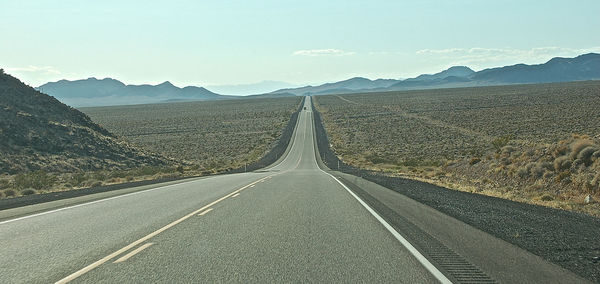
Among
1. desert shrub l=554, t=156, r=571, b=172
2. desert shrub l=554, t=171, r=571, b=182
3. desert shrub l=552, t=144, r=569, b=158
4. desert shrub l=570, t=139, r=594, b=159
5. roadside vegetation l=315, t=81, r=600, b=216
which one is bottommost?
roadside vegetation l=315, t=81, r=600, b=216

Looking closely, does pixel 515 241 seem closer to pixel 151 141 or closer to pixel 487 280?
pixel 487 280

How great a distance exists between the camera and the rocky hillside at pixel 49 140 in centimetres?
3350

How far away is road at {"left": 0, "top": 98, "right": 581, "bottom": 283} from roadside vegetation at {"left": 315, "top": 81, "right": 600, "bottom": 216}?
644cm

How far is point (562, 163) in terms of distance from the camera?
16672 mm

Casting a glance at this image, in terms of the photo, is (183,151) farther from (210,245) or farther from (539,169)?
(210,245)

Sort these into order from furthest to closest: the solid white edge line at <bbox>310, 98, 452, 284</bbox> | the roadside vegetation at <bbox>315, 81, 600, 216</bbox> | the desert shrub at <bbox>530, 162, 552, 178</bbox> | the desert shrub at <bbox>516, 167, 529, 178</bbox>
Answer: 1. the desert shrub at <bbox>516, 167, 529, 178</bbox>
2. the desert shrub at <bbox>530, 162, 552, 178</bbox>
3. the roadside vegetation at <bbox>315, 81, 600, 216</bbox>
4. the solid white edge line at <bbox>310, 98, 452, 284</bbox>

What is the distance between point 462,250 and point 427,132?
62.5 meters

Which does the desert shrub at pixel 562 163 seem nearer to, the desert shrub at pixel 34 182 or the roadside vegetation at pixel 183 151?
the roadside vegetation at pixel 183 151

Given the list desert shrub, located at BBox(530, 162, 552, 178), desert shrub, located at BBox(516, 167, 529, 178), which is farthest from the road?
desert shrub, located at BBox(516, 167, 529, 178)

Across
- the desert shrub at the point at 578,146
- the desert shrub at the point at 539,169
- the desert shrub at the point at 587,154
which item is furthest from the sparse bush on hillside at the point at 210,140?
the desert shrub at the point at 587,154

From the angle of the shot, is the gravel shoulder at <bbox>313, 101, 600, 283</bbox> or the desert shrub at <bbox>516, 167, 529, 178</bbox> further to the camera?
the desert shrub at <bbox>516, 167, 529, 178</bbox>

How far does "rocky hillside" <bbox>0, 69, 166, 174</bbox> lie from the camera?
33.5m

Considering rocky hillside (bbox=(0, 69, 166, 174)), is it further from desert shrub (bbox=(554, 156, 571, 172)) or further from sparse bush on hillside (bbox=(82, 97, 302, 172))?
desert shrub (bbox=(554, 156, 571, 172))

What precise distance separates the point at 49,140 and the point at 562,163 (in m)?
36.9
